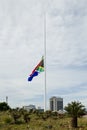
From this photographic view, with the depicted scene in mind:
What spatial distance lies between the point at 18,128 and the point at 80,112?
5094 millimetres

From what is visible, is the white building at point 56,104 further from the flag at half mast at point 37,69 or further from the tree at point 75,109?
the tree at point 75,109

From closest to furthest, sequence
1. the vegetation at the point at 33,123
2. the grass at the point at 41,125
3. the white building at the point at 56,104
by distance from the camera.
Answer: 1. the grass at the point at 41,125
2. the vegetation at the point at 33,123
3. the white building at the point at 56,104

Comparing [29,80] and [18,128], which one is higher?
[29,80]

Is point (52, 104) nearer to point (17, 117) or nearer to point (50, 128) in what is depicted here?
point (17, 117)

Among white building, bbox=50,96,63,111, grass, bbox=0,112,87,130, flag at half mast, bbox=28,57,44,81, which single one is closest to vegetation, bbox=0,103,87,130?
grass, bbox=0,112,87,130

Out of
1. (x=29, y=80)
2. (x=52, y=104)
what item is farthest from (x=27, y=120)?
(x=52, y=104)

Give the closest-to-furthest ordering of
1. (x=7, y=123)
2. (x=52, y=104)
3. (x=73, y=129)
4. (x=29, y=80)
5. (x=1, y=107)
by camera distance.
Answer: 1. (x=73, y=129)
2. (x=7, y=123)
3. (x=29, y=80)
4. (x=1, y=107)
5. (x=52, y=104)

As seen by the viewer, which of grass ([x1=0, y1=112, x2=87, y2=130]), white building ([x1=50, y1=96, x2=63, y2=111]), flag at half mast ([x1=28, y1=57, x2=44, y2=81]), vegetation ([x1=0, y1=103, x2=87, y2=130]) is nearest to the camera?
grass ([x1=0, y1=112, x2=87, y2=130])

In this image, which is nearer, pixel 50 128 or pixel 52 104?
pixel 50 128

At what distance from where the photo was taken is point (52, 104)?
322 feet

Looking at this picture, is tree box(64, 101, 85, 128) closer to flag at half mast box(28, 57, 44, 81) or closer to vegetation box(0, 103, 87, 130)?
vegetation box(0, 103, 87, 130)

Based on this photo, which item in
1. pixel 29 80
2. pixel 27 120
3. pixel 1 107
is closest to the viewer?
pixel 27 120

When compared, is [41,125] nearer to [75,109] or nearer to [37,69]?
[75,109]

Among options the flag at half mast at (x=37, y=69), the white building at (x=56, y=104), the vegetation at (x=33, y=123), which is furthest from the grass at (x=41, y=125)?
the white building at (x=56, y=104)
